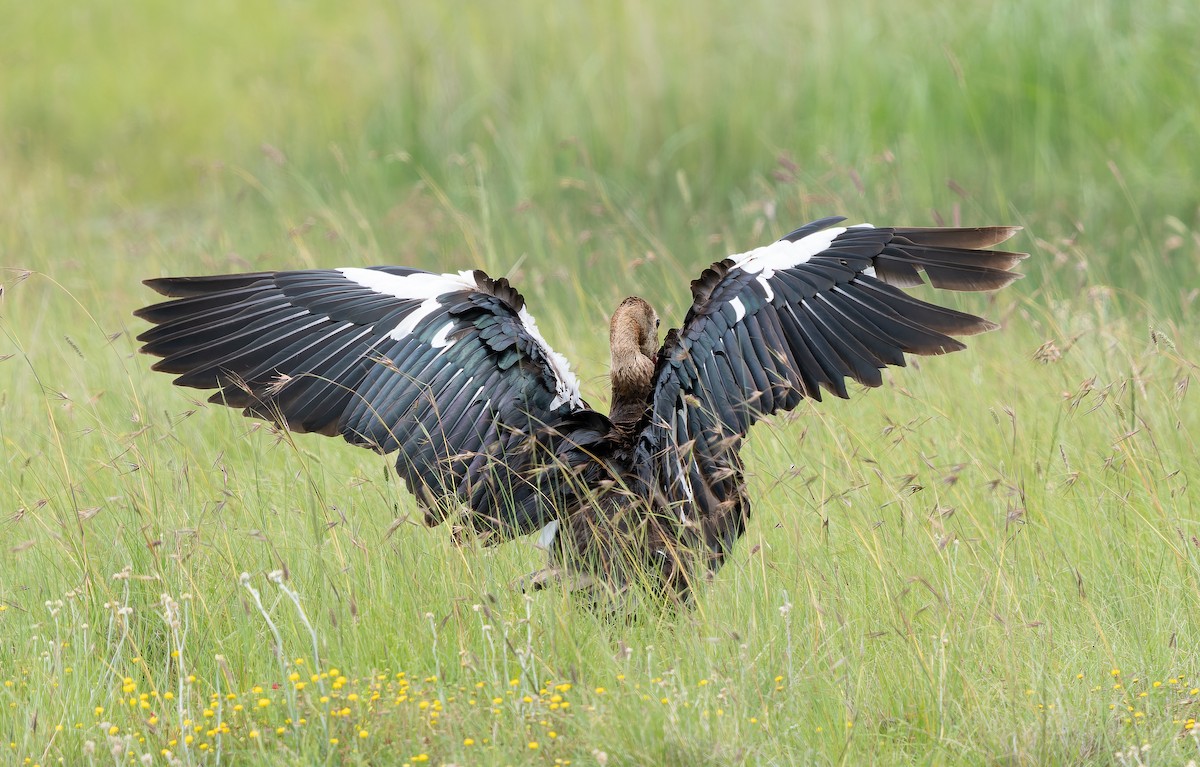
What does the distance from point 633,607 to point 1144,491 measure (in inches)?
74.7

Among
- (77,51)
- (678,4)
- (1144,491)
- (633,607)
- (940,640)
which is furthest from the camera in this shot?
(77,51)

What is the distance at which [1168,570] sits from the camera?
4145 mm

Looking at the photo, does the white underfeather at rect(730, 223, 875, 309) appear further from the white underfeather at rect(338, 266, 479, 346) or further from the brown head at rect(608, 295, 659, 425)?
the white underfeather at rect(338, 266, 479, 346)

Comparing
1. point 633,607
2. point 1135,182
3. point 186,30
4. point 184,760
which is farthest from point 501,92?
point 184,760

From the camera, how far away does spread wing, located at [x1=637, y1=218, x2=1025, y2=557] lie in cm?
407

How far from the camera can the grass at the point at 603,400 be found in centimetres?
342

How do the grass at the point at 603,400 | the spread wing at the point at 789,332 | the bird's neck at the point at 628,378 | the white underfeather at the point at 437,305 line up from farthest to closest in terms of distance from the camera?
the bird's neck at the point at 628,378
the white underfeather at the point at 437,305
the spread wing at the point at 789,332
the grass at the point at 603,400

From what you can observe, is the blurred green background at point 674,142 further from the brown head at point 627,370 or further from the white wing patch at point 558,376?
the white wing patch at point 558,376

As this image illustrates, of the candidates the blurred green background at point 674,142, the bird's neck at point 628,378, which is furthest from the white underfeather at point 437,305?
the blurred green background at point 674,142

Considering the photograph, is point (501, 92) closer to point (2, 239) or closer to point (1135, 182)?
point (2, 239)

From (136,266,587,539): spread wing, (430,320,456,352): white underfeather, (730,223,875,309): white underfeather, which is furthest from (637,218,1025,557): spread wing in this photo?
(430,320,456,352): white underfeather

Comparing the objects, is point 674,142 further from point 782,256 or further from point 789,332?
point 789,332

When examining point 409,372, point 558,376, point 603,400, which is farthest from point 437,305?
point 603,400

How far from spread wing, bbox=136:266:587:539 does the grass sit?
19 cm
